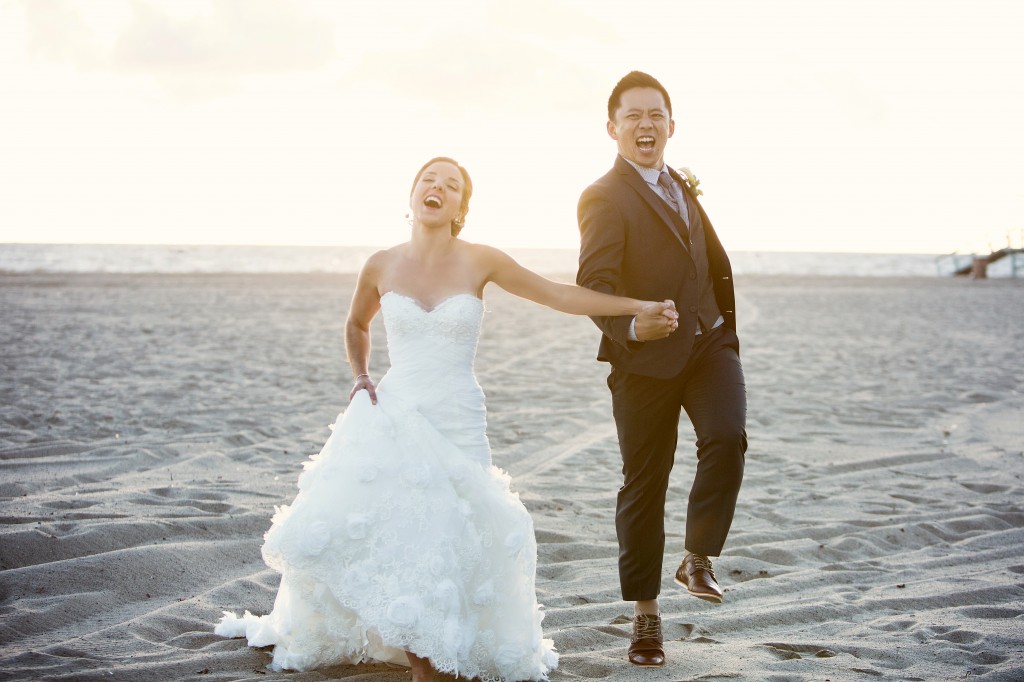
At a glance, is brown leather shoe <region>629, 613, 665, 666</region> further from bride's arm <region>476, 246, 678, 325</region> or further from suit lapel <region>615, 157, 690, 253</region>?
suit lapel <region>615, 157, 690, 253</region>

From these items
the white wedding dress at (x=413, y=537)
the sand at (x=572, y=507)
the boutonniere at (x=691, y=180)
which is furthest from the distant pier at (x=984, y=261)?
the white wedding dress at (x=413, y=537)

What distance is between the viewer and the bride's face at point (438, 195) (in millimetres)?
4113

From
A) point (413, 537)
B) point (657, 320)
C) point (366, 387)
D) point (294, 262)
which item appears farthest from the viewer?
point (294, 262)

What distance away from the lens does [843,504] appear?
6621 millimetres

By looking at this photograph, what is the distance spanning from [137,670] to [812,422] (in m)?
7.56

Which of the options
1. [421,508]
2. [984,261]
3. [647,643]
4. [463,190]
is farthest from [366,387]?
[984,261]

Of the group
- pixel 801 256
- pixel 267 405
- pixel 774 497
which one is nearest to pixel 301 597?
pixel 774 497

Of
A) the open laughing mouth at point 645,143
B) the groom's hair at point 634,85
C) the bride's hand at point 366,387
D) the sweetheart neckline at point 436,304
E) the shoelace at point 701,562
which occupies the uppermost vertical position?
the groom's hair at point 634,85

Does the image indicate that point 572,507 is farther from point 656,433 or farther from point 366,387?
point 366,387

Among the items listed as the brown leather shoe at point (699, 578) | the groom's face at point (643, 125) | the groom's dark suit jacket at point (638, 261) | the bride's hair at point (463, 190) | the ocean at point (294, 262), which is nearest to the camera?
the brown leather shoe at point (699, 578)

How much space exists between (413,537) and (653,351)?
1.25 meters

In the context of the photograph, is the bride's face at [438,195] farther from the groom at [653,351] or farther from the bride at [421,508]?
the groom at [653,351]

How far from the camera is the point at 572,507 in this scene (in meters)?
6.55

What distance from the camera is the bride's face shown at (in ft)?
13.5
